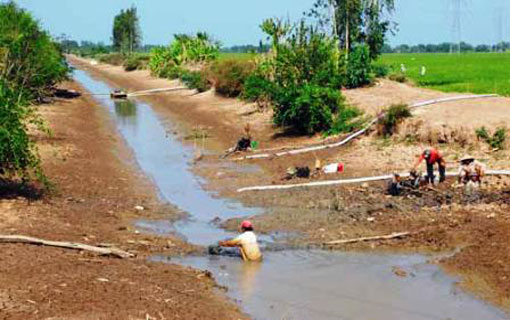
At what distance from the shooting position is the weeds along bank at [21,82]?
15742mm

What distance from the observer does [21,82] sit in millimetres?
33719

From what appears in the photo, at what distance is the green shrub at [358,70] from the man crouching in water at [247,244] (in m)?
21.8

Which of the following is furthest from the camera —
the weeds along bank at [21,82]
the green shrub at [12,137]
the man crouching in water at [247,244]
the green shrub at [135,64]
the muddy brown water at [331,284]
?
the green shrub at [135,64]

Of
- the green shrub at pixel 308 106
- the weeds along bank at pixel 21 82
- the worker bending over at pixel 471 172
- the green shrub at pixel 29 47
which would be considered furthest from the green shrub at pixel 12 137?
the green shrub at pixel 29 47

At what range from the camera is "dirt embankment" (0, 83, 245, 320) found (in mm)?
9945

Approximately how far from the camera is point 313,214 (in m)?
17.2

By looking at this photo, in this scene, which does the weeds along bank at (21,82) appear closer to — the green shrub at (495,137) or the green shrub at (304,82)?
the green shrub at (304,82)

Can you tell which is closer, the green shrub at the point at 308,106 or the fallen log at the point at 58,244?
the fallen log at the point at 58,244

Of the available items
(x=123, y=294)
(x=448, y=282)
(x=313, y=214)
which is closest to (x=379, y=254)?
(x=448, y=282)

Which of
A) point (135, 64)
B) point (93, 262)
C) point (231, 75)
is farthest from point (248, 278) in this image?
point (135, 64)

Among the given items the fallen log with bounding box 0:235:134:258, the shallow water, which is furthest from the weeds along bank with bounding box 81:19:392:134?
the fallen log with bounding box 0:235:134:258

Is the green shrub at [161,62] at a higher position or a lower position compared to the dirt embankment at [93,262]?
higher

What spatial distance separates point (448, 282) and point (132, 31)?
111m

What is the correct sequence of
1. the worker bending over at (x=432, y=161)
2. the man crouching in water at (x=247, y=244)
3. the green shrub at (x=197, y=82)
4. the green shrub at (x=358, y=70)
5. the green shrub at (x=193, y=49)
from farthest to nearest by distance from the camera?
the green shrub at (x=193, y=49) → the green shrub at (x=197, y=82) → the green shrub at (x=358, y=70) → the worker bending over at (x=432, y=161) → the man crouching in water at (x=247, y=244)
